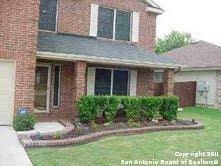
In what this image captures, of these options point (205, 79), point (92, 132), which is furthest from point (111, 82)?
point (205, 79)

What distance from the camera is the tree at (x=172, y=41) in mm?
58969

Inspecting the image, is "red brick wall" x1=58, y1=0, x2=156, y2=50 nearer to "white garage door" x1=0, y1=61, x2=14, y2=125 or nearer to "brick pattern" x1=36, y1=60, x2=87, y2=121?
"brick pattern" x1=36, y1=60, x2=87, y2=121

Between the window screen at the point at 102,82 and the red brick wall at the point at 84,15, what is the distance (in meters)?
1.91

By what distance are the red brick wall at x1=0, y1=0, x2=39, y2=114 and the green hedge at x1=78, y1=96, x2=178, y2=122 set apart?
198 cm

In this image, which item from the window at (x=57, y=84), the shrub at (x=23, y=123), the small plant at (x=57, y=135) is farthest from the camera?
the window at (x=57, y=84)

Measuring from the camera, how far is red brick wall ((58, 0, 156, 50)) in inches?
672

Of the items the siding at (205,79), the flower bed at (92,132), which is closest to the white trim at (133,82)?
the flower bed at (92,132)

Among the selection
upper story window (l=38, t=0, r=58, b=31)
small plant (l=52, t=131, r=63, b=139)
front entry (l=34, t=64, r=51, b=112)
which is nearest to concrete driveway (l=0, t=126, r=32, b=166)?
small plant (l=52, t=131, r=63, b=139)

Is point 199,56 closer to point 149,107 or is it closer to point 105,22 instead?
point 105,22

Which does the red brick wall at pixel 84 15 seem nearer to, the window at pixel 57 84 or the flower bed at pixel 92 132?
the window at pixel 57 84

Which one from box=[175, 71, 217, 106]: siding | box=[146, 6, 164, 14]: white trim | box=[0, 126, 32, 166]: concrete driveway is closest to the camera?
box=[0, 126, 32, 166]: concrete driveway

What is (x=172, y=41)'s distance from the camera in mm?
60688

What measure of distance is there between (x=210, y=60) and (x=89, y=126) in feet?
46.3

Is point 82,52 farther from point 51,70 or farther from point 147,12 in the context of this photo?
point 147,12
